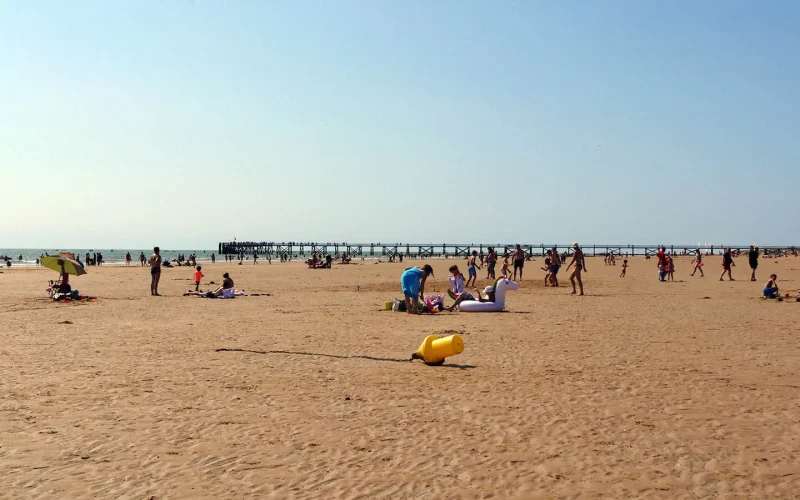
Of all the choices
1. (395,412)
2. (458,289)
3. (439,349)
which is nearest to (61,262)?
(458,289)

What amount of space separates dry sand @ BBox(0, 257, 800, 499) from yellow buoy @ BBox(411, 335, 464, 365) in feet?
0.60

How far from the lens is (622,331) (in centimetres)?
1245

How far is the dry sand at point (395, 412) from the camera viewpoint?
15.6ft

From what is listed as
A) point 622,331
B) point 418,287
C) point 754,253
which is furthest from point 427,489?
point 754,253

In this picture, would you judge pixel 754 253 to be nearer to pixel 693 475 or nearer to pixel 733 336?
pixel 733 336

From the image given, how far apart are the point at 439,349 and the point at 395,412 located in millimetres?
2420

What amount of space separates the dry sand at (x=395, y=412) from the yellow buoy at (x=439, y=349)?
0.18 meters

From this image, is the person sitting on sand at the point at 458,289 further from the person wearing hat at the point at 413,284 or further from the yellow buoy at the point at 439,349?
the yellow buoy at the point at 439,349

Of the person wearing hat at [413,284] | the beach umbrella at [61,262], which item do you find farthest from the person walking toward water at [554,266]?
the beach umbrella at [61,262]

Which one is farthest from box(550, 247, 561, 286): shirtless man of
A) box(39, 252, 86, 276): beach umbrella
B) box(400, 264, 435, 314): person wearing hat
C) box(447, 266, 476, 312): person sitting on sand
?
box(39, 252, 86, 276): beach umbrella

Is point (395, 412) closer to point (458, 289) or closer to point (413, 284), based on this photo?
point (413, 284)

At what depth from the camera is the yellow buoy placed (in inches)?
347

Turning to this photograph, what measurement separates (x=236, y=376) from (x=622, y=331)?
24.0ft

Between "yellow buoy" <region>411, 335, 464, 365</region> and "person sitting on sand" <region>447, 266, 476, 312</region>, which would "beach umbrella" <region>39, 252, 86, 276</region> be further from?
"yellow buoy" <region>411, 335, 464, 365</region>
